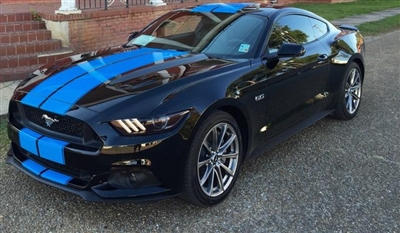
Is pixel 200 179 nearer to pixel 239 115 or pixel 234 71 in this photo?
pixel 239 115

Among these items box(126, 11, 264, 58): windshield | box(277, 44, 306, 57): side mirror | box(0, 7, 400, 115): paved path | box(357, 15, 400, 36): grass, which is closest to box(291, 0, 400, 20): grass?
box(0, 7, 400, 115): paved path

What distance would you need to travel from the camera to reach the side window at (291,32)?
4223 millimetres

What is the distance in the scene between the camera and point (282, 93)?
409cm

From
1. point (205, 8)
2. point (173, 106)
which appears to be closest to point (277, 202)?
point (173, 106)

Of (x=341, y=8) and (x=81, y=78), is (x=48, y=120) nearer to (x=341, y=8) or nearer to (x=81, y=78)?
(x=81, y=78)

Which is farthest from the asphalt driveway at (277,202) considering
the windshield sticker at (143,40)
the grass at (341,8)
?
the grass at (341,8)

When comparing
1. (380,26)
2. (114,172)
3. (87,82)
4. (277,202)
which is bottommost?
(277,202)

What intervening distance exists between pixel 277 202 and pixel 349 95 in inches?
100

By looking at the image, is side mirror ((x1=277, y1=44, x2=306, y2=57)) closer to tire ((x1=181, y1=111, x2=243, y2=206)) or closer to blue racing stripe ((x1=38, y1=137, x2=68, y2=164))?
tire ((x1=181, y1=111, x2=243, y2=206))

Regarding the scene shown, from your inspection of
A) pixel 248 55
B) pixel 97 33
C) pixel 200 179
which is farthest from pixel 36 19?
pixel 200 179

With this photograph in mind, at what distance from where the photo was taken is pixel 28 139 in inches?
128

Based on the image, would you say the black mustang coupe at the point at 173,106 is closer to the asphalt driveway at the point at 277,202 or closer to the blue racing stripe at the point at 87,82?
the blue racing stripe at the point at 87,82

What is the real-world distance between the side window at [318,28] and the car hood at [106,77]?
66.6 inches

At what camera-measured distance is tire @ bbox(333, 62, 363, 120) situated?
5.29m
